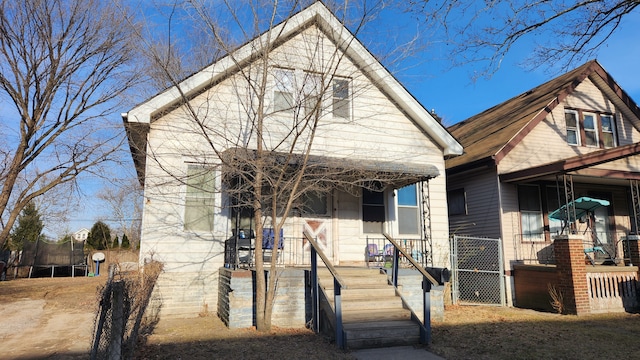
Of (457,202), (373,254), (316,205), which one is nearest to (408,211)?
(373,254)

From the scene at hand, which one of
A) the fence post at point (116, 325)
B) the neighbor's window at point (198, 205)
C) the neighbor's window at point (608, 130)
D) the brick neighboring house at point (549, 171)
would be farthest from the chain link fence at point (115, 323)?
the neighbor's window at point (608, 130)

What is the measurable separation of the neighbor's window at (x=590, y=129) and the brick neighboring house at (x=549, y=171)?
3 centimetres

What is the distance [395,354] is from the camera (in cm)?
604

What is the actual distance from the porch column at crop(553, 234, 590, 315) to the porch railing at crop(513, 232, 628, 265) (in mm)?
2084

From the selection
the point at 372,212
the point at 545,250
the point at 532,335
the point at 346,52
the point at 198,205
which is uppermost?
the point at 346,52

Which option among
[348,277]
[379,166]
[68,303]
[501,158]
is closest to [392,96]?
[379,166]

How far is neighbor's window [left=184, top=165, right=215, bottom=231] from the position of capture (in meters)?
9.46

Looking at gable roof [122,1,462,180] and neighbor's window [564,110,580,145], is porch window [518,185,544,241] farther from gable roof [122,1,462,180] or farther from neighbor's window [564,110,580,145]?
gable roof [122,1,462,180]

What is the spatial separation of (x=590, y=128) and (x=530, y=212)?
4222mm

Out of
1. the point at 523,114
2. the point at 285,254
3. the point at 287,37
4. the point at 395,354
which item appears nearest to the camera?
the point at 395,354

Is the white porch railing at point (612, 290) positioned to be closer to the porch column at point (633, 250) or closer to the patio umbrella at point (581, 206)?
the porch column at point (633, 250)

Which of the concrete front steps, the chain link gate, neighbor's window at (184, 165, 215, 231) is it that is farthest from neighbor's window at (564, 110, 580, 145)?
neighbor's window at (184, 165, 215, 231)

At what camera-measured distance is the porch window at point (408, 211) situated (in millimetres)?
11430

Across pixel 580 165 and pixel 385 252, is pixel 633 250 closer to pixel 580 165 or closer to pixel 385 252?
pixel 580 165
